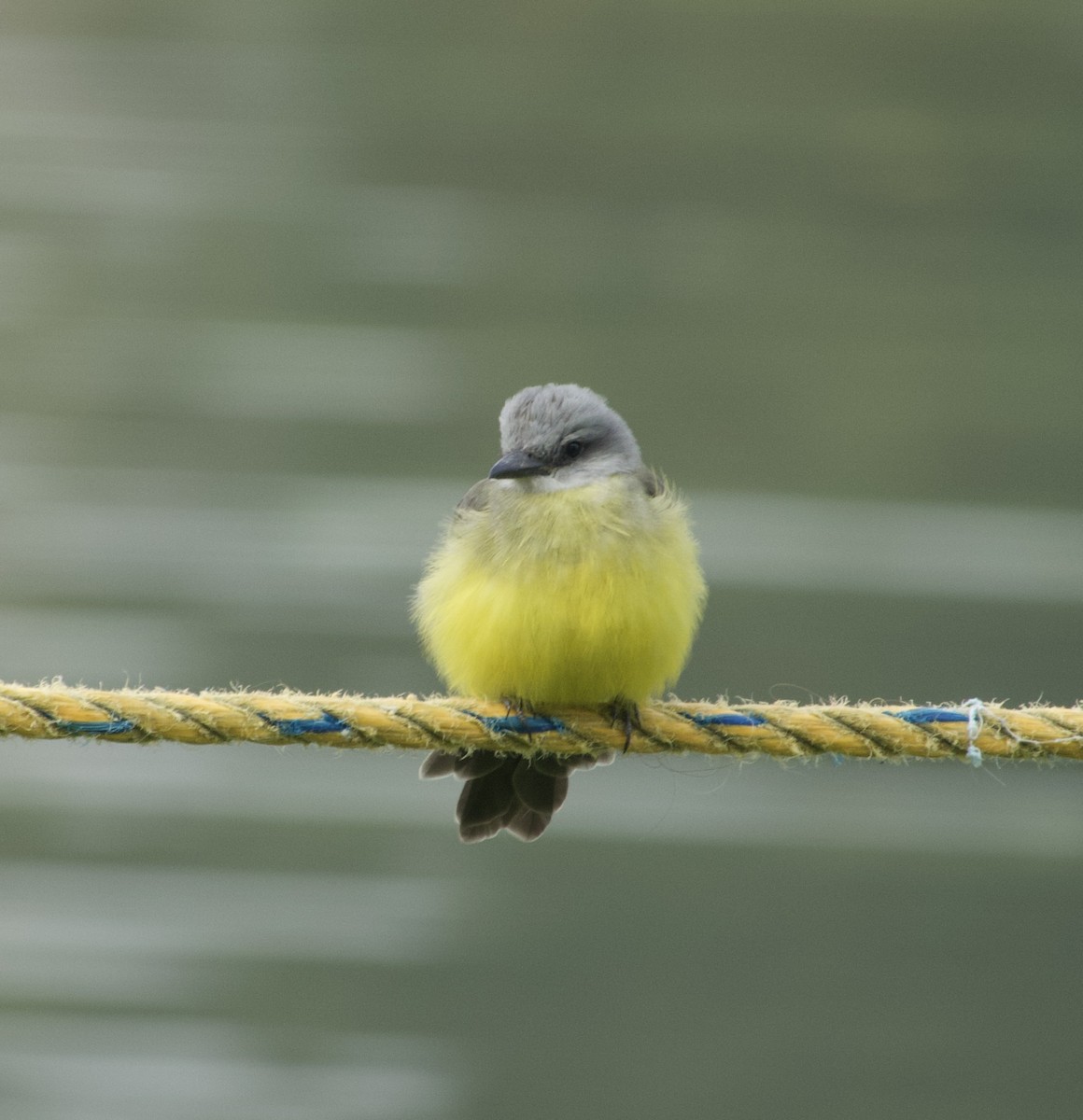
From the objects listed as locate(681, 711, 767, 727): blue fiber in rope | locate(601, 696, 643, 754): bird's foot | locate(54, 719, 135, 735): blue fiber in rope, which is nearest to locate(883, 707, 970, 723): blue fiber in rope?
locate(681, 711, 767, 727): blue fiber in rope

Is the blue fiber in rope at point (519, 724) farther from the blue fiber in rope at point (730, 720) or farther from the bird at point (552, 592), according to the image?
→ the blue fiber in rope at point (730, 720)

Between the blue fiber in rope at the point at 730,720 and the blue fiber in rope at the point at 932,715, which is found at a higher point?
the blue fiber in rope at the point at 730,720

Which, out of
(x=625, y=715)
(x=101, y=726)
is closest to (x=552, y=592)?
(x=625, y=715)

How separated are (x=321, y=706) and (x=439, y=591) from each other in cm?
87

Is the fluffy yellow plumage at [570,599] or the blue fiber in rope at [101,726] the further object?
the fluffy yellow plumage at [570,599]

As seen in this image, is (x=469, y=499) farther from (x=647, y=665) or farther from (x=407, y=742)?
(x=407, y=742)

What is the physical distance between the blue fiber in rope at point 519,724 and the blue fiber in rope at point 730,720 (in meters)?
0.37

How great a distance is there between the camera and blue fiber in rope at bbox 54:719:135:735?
270cm

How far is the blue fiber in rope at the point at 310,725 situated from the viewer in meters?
2.76

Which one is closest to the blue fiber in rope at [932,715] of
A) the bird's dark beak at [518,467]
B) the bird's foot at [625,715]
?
the bird's foot at [625,715]

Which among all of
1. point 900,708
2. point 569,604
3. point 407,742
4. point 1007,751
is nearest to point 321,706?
point 407,742

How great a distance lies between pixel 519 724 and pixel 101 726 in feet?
2.86

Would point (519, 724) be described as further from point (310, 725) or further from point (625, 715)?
point (310, 725)

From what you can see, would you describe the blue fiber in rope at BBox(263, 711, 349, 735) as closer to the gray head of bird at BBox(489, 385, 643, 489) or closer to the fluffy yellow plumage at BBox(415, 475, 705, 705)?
the fluffy yellow plumage at BBox(415, 475, 705, 705)
